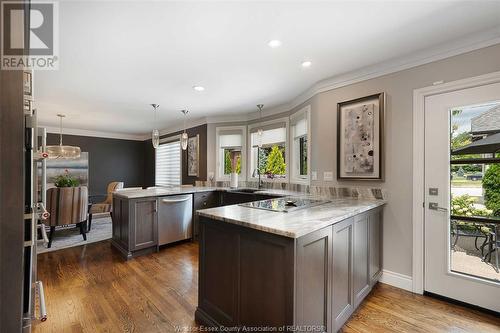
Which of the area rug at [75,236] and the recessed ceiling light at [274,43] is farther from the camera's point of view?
the area rug at [75,236]

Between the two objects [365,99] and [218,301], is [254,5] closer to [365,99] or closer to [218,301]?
[365,99]

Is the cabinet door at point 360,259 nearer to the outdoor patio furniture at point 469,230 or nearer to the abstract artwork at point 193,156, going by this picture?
the outdoor patio furniture at point 469,230

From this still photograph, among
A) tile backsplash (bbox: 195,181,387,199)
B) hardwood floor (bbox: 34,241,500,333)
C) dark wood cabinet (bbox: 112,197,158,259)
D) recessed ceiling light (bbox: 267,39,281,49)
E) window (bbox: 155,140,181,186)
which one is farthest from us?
window (bbox: 155,140,181,186)

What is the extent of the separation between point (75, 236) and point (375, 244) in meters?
4.97

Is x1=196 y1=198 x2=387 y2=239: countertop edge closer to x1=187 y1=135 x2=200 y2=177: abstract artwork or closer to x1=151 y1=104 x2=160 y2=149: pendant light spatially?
x1=151 y1=104 x2=160 y2=149: pendant light

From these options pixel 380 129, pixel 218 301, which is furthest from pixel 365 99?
pixel 218 301

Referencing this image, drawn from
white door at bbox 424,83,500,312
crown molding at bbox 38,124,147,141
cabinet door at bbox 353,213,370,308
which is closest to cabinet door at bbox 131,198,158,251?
cabinet door at bbox 353,213,370,308

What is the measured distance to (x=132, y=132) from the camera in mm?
7059

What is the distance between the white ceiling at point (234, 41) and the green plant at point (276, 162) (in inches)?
46.0

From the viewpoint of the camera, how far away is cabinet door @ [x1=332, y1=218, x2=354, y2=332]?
5.51 ft

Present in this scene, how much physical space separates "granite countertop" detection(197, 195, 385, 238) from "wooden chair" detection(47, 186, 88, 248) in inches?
129

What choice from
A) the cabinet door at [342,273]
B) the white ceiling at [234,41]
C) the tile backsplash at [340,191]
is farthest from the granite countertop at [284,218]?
the white ceiling at [234,41]

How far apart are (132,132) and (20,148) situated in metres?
6.74

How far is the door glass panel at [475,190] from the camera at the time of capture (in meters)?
2.00
